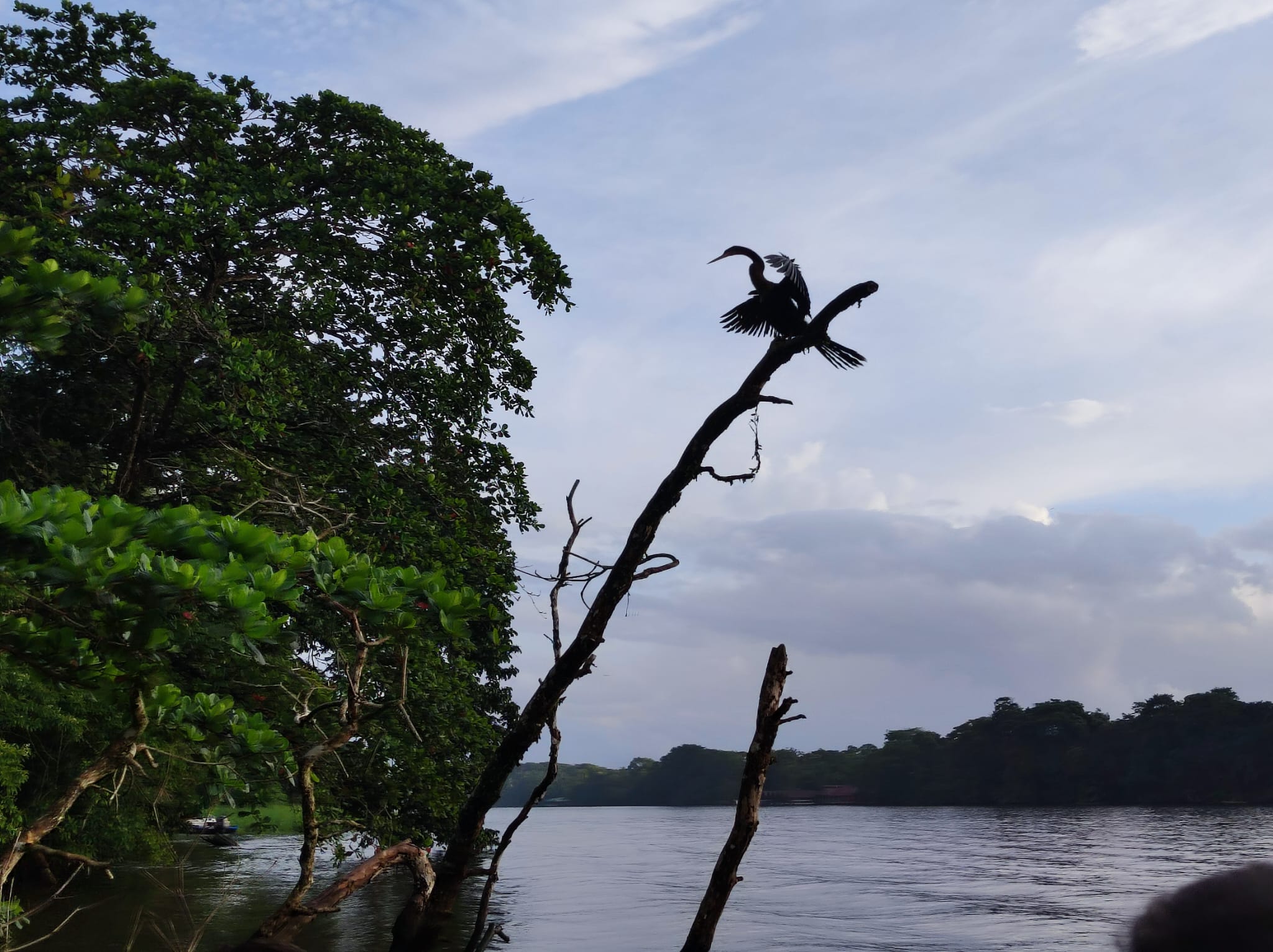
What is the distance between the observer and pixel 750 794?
8.14 meters

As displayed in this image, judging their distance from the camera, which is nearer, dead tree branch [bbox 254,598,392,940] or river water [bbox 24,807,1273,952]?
dead tree branch [bbox 254,598,392,940]

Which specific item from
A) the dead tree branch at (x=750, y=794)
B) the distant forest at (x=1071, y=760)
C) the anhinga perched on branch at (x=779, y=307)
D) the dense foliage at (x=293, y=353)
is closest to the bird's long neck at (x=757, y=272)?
the anhinga perched on branch at (x=779, y=307)

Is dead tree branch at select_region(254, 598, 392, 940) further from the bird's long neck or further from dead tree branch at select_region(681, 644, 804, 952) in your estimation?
the bird's long neck

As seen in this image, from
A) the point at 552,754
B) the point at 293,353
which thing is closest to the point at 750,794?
the point at 552,754

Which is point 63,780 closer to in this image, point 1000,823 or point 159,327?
point 159,327

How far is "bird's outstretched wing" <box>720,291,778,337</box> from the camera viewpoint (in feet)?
32.9

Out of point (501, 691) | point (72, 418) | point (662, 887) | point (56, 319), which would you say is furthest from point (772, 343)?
point (662, 887)

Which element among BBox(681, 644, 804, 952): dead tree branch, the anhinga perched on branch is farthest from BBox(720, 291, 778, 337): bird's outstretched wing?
BBox(681, 644, 804, 952): dead tree branch

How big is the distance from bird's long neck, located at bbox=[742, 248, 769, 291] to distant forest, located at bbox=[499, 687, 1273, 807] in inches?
3815

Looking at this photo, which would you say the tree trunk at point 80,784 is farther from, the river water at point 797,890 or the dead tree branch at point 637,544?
the dead tree branch at point 637,544

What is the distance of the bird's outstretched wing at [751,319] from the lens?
32.9 ft

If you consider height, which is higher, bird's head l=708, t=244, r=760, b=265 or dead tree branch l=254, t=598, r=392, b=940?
bird's head l=708, t=244, r=760, b=265

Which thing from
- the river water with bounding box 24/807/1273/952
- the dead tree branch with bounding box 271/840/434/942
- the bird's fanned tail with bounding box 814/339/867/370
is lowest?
the river water with bounding box 24/807/1273/952

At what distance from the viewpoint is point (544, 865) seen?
61031 mm
